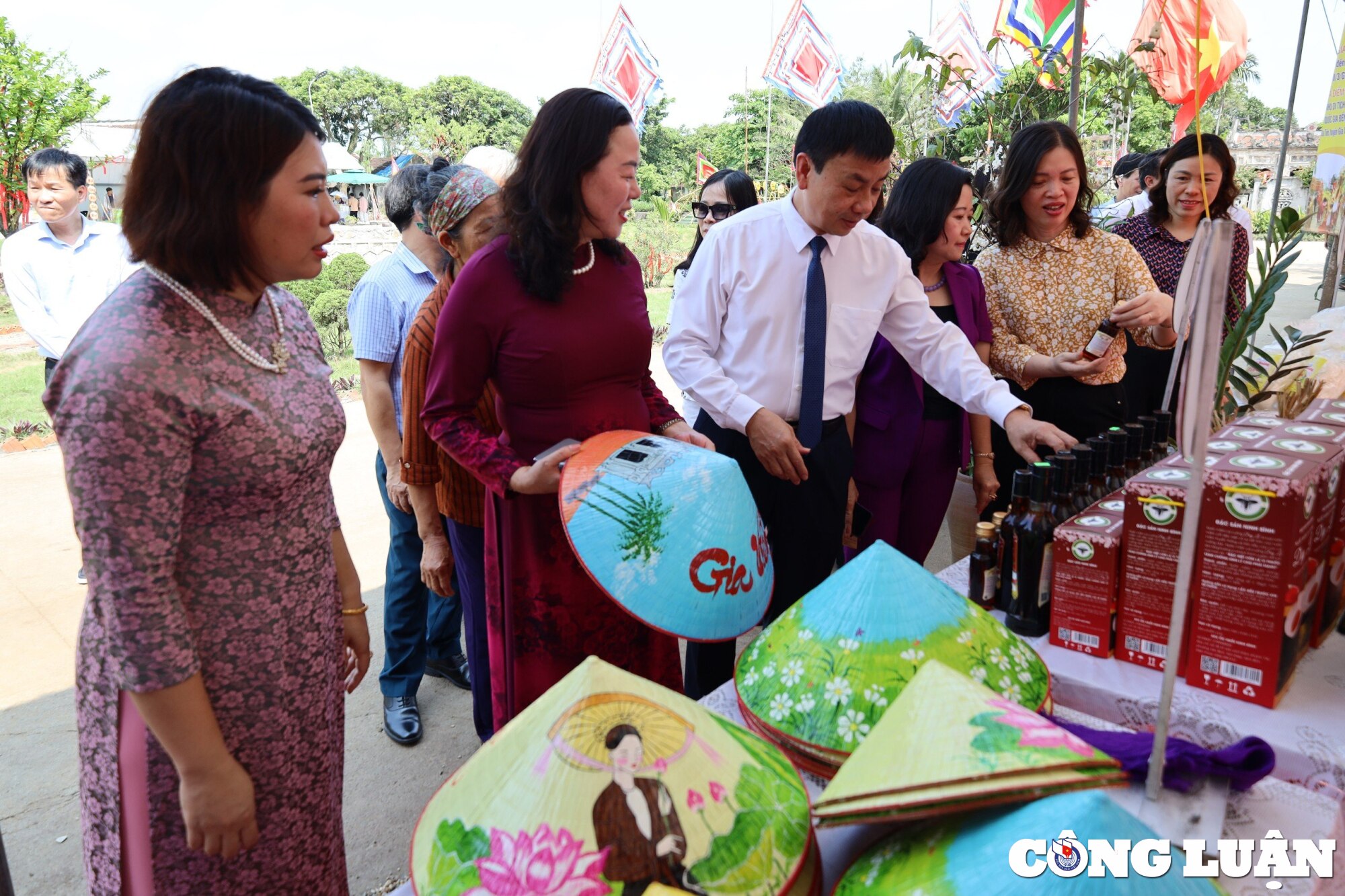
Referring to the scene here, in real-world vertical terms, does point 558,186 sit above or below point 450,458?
above

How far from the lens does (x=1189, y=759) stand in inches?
38.4

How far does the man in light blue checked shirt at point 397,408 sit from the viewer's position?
97.0 inches

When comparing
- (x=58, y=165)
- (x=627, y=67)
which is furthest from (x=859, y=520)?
(x=627, y=67)

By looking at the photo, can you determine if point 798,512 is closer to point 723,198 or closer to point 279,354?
point 279,354

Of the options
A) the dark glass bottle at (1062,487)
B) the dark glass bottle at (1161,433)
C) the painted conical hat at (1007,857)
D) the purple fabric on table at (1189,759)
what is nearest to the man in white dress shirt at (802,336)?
the dark glass bottle at (1161,433)

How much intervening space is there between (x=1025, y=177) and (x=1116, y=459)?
54.2 inches

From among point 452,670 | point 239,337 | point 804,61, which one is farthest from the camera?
point 804,61

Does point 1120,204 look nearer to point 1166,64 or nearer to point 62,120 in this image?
point 1166,64

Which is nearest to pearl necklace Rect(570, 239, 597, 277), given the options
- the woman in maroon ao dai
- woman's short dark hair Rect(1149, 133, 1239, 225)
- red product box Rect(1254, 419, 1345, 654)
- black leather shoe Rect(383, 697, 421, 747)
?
the woman in maroon ao dai

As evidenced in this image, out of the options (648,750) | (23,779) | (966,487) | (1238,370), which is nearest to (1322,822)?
(648,750)

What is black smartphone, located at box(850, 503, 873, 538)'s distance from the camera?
8.99 ft

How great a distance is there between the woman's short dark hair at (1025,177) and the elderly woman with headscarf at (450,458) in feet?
5.18

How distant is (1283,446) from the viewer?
1.32 m

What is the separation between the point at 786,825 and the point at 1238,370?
7.98 ft
